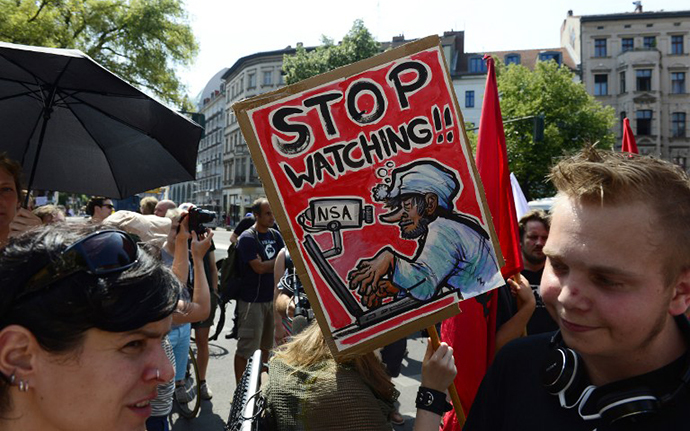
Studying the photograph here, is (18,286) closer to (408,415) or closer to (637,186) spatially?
(637,186)

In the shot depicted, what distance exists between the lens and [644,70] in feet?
133

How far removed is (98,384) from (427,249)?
1198mm

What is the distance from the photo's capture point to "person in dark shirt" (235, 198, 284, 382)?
5.48m

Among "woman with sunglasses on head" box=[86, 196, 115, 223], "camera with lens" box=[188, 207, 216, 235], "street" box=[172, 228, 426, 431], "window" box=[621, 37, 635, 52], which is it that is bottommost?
"street" box=[172, 228, 426, 431]

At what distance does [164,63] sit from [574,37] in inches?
1469

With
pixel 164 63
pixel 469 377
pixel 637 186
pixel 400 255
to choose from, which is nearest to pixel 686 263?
pixel 637 186

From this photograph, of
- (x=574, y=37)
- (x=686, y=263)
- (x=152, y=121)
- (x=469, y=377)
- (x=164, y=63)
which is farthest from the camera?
(x=574, y=37)

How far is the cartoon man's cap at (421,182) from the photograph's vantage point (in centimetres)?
198

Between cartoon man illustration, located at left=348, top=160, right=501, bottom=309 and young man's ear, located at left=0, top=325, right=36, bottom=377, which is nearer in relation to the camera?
young man's ear, located at left=0, top=325, right=36, bottom=377

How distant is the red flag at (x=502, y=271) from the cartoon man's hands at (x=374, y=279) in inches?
34.7

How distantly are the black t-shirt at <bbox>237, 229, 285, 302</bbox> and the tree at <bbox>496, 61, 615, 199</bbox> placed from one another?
90.2 ft

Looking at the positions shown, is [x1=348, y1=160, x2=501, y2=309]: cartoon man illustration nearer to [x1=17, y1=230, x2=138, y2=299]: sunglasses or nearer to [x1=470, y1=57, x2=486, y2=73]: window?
[x1=17, y1=230, x2=138, y2=299]: sunglasses

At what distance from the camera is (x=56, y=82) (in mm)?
2760

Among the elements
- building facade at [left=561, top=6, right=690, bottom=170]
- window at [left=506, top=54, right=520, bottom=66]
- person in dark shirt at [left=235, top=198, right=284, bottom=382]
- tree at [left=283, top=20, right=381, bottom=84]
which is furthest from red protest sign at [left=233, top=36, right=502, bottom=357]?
window at [left=506, top=54, right=520, bottom=66]
